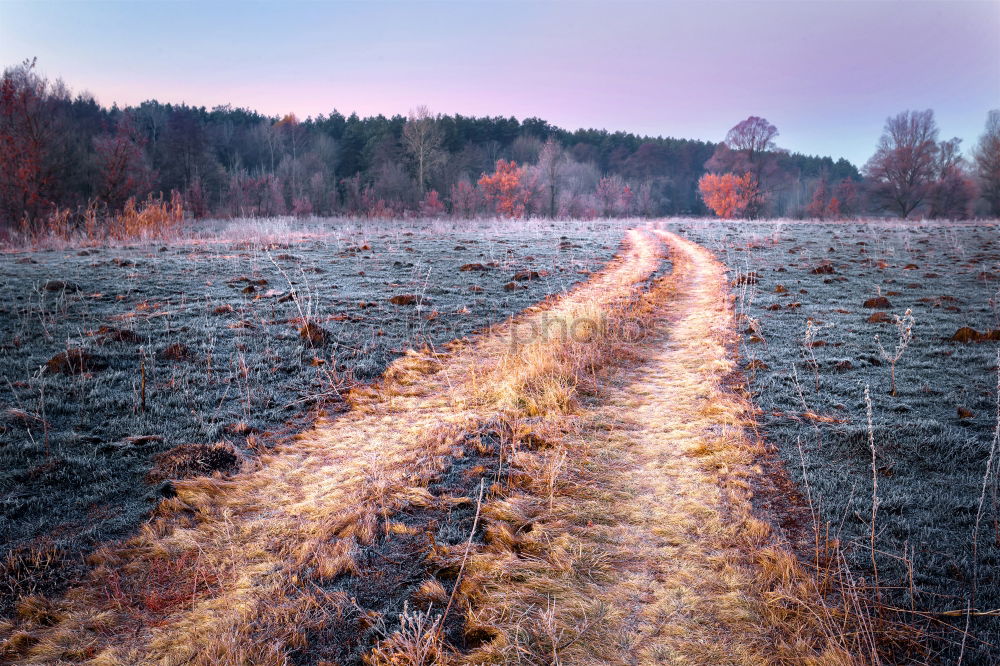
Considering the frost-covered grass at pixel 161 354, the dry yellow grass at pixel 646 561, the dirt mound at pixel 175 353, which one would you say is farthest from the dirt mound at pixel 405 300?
the dry yellow grass at pixel 646 561

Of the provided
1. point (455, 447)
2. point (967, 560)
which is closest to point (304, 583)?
point (455, 447)

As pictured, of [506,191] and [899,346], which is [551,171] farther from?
[899,346]

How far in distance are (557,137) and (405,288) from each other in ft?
279

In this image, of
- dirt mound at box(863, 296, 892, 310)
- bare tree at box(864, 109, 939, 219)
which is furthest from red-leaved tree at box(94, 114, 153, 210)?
bare tree at box(864, 109, 939, 219)

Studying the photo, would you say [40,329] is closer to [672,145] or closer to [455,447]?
[455,447]

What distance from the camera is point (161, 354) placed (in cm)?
582

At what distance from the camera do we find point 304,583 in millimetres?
2543

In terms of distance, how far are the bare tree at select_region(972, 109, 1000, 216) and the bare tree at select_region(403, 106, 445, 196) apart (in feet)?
166

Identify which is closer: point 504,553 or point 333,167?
point 504,553

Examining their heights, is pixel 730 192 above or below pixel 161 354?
above

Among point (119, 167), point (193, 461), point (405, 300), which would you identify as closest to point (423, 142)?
point (119, 167)

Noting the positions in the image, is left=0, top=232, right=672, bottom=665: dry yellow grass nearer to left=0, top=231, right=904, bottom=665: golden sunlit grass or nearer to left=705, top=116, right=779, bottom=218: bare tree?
left=0, top=231, right=904, bottom=665: golden sunlit grass

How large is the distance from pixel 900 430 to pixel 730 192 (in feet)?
182

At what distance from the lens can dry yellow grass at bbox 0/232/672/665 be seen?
2.18 meters
